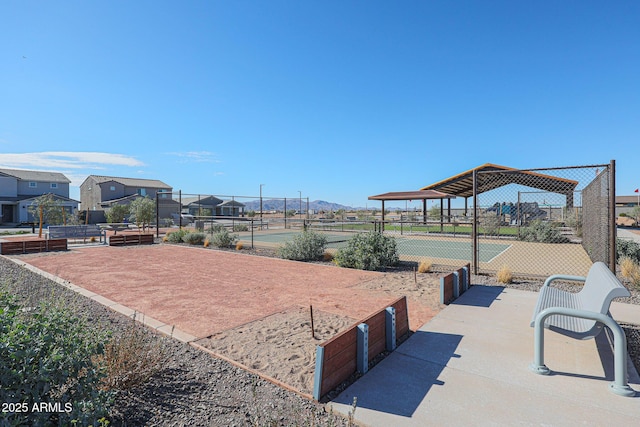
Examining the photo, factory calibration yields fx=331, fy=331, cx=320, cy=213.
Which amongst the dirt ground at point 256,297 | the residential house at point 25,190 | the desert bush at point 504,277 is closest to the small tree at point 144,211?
the dirt ground at point 256,297

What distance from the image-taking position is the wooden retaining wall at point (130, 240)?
1593cm

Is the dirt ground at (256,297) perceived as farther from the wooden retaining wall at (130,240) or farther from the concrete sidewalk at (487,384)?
the wooden retaining wall at (130,240)

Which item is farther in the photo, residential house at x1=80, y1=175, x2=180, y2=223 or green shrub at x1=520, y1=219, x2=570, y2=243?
residential house at x1=80, y1=175, x2=180, y2=223

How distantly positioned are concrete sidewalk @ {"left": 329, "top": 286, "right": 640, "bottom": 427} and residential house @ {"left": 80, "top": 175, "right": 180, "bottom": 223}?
48.7m

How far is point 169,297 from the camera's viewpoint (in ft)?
21.7

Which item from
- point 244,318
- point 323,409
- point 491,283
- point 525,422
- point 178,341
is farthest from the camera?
point 491,283

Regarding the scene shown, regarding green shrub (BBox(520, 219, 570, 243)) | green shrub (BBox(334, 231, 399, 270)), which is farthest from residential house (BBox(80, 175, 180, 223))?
green shrub (BBox(520, 219, 570, 243))

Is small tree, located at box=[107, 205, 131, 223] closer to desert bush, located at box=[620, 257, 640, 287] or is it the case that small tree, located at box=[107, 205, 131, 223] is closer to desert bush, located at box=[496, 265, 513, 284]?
desert bush, located at box=[496, 265, 513, 284]

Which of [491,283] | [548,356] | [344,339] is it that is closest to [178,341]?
[344,339]

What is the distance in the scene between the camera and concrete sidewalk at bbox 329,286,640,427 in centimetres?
266

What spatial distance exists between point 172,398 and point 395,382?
2064 millimetres

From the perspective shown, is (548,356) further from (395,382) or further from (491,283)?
(491,283)

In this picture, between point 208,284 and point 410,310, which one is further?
point 208,284

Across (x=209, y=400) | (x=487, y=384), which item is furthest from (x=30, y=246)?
(x=487, y=384)
